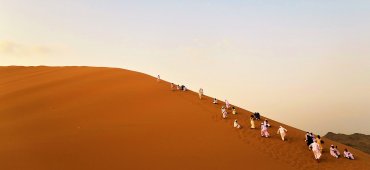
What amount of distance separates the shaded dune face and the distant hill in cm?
2136

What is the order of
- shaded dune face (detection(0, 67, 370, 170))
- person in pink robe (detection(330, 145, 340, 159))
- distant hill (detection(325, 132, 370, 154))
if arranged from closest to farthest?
shaded dune face (detection(0, 67, 370, 170)) < person in pink robe (detection(330, 145, 340, 159)) < distant hill (detection(325, 132, 370, 154))

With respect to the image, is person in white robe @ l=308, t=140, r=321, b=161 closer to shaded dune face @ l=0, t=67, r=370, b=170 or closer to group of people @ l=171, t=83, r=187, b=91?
shaded dune face @ l=0, t=67, r=370, b=170

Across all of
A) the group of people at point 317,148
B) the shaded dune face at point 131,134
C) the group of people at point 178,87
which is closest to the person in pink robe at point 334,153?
the group of people at point 317,148

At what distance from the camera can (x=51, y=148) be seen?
14250 mm

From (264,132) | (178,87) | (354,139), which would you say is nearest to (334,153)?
(264,132)

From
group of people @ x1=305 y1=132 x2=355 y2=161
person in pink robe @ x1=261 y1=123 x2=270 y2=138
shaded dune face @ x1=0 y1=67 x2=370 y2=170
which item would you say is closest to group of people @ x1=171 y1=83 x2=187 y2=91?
shaded dune face @ x1=0 y1=67 x2=370 y2=170

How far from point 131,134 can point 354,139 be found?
3465cm

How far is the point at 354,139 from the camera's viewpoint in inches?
1684

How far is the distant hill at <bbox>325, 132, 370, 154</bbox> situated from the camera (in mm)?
38763

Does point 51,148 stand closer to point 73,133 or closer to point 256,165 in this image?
point 73,133

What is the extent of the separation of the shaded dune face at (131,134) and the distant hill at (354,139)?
70.1 feet

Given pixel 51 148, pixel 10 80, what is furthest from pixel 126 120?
pixel 10 80

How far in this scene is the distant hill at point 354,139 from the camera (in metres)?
38.8

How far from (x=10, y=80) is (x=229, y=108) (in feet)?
62.7
